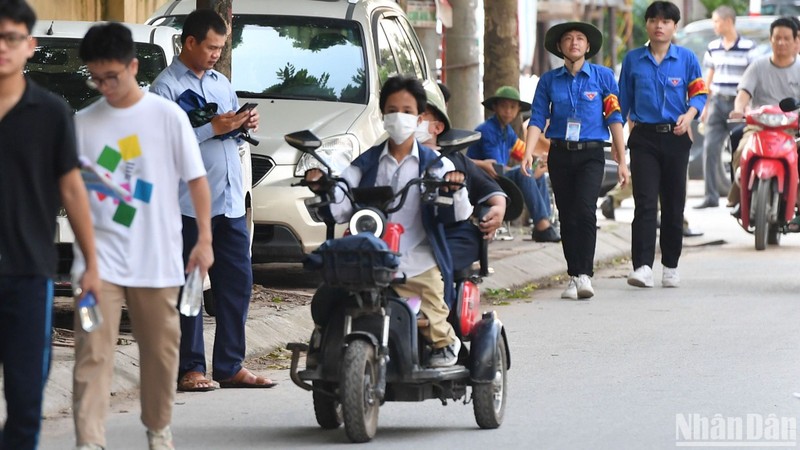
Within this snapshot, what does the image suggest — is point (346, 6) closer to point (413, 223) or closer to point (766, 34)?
point (413, 223)

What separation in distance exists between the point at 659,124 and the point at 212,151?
5.57 meters

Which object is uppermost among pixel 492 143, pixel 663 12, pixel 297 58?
pixel 663 12

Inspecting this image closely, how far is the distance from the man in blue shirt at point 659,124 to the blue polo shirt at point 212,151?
17.4ft

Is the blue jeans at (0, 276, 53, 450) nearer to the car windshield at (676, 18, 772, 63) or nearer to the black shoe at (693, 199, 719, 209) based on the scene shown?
the black shoe at (693, 199, 719, 209)

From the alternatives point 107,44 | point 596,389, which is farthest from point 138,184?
point 596,389

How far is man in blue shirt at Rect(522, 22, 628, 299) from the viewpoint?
500 inches

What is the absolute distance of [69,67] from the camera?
1098 cm

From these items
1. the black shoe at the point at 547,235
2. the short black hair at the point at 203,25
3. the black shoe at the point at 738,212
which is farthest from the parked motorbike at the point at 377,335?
the black shoe at the point at 738,212

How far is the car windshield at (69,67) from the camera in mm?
10859

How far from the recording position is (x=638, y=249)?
1357cm

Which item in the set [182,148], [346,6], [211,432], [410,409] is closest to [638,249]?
[346,6]

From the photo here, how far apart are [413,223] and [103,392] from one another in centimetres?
185

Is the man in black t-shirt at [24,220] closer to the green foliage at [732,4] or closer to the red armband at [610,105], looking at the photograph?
the red armband at [610,105]

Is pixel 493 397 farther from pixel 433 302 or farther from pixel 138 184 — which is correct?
pixel 138 184
